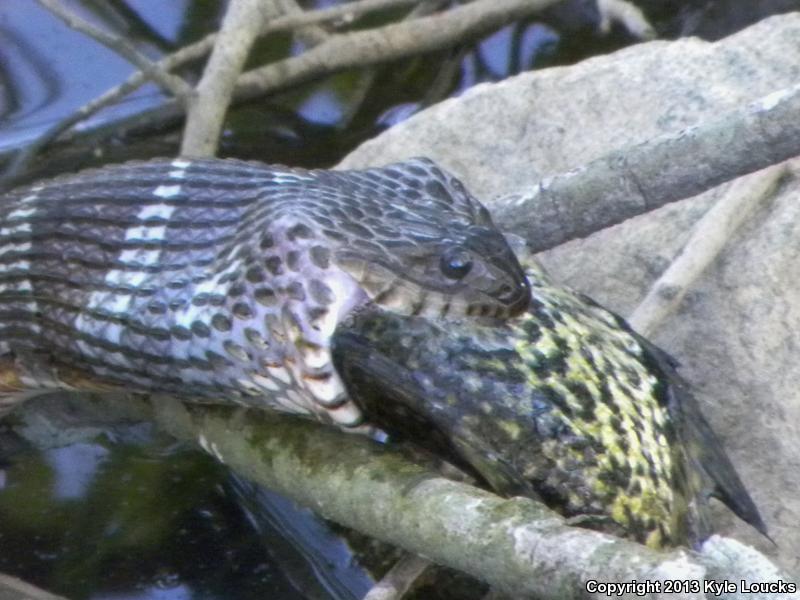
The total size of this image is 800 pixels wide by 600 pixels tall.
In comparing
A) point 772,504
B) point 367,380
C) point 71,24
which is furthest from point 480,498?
point 71,24

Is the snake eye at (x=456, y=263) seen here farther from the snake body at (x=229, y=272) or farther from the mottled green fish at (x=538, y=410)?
the mottled green fish at (x=538, y=410)

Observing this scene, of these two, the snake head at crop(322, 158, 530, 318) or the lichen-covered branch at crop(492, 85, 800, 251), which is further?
the lichen-covered branch at crop(492, 85, 800, 251)

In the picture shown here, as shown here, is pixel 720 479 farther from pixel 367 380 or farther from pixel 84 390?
pixel 84 390

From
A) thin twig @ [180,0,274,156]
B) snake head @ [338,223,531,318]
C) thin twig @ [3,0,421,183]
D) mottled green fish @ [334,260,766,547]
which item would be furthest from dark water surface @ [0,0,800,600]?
snake head @ [338,223,531,318]

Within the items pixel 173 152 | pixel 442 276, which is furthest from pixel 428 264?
pixel 173 152

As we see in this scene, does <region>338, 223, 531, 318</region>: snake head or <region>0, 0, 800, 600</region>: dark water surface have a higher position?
<region>338, 223, 531, 318</region>: snake head

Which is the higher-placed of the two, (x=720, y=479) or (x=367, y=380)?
(x=367, y=380)

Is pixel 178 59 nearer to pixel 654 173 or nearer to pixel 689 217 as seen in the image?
pixel 689 217

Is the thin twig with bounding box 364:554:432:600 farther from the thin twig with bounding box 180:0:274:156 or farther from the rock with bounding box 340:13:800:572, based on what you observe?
the thin twig with bounding box 180:0:274:156
